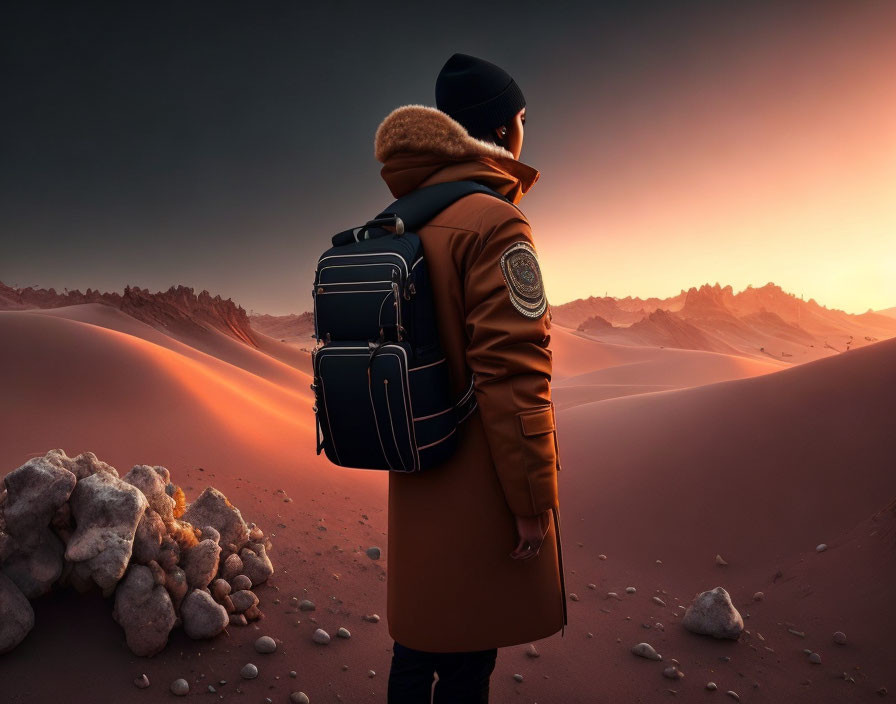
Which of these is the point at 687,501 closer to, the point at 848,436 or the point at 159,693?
the point at 848,436

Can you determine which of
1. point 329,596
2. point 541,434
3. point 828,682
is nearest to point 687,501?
point 828,682

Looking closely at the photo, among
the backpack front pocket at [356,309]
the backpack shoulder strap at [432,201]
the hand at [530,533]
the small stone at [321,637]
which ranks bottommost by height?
the small stone at [321,637]

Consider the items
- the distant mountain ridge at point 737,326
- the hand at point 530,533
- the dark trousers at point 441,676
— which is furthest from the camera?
the distant mountain ridge at point 737,326

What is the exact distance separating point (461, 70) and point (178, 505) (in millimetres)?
3354

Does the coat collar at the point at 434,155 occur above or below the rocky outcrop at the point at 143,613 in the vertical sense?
above

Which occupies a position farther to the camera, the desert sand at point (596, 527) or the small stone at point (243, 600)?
the small stone at point (243, 600)

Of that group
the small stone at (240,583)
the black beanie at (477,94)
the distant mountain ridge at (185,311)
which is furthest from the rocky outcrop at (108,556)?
the distant mountain ridge at (185,311)

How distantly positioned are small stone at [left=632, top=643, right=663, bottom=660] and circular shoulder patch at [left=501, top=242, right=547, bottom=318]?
2.77 metres

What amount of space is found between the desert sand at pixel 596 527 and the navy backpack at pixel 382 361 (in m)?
1.92

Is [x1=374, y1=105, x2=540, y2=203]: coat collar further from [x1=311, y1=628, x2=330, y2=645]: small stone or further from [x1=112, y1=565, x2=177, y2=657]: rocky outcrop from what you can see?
[x1=311, y1=628, x2=330, y2=645]: small stone

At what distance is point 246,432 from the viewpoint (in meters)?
7.14

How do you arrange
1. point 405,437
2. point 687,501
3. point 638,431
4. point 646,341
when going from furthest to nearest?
point 646,341 → point 638,431 → point 687,501 → point 405,437

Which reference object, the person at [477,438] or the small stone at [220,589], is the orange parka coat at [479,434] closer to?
the person at [477,438]

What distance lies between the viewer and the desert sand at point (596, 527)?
294 centimetres
